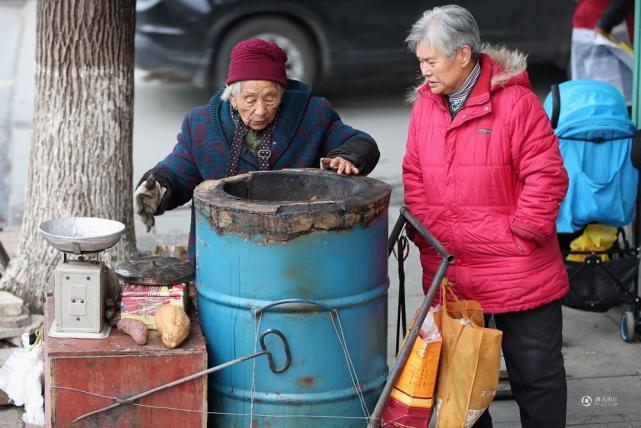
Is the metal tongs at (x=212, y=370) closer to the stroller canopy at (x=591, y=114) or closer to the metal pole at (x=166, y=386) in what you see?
the metal pole at (x=166, y=386)

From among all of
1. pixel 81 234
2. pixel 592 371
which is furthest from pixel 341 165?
pixel 592 371

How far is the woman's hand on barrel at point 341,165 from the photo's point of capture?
3.85 m

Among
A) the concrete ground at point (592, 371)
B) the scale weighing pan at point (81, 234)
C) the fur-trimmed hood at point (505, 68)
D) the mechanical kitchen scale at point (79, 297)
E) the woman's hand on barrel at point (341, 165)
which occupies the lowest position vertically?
the concrete ground at point (592, 371)

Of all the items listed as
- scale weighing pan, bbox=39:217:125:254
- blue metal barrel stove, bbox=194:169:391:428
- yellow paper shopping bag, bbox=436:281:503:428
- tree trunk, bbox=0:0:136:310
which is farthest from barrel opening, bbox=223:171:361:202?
tree trunk, bbox=0:0:136:310

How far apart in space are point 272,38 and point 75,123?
4.82 m

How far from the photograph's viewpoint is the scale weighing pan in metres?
3.51

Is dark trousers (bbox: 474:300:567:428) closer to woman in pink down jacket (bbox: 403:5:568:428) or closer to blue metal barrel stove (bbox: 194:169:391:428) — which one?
woman in pink down jacket (bbox: 403:5:568:428)

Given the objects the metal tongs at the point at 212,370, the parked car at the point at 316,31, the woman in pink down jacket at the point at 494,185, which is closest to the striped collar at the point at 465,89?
the woman in pink down jacket at the point at 494,185

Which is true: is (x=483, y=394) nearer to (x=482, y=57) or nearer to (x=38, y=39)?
(x=482, y=57)

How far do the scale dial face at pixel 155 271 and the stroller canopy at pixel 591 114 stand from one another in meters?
2.20

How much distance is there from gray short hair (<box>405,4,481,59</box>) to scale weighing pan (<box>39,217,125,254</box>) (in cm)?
121

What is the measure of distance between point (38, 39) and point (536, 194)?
284 centimetres

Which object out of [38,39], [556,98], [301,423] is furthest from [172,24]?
[301,423]

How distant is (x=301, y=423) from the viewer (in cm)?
357
